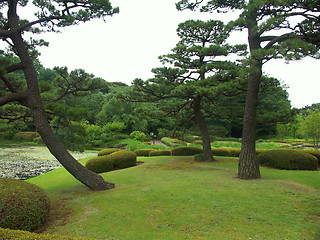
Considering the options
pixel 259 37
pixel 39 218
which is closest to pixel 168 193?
pixel 39 218

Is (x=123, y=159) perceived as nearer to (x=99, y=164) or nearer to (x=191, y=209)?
(x=99, y=164)

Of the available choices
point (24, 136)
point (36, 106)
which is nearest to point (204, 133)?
point (36, 106)

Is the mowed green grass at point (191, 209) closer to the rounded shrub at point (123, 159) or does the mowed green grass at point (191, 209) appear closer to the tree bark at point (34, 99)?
the tree bark at point (34, 99)

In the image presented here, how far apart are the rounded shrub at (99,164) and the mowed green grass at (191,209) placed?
6.48 feet

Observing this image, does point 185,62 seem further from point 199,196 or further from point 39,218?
point 39,218

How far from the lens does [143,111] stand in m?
11.9

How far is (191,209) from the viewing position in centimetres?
455

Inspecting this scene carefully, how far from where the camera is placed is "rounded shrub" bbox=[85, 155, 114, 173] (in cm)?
942

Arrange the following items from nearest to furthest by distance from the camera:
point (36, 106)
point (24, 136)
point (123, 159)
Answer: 1. point (36, 106)
2. point (123, 159)
3. point (24, 136)

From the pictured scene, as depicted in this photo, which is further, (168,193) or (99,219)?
(168,193)

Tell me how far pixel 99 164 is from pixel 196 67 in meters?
6.41

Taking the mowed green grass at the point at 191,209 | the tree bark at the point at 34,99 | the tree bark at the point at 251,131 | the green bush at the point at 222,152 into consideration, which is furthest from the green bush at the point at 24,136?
the tree bark at the point at 251,131

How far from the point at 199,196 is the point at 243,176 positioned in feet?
8.78

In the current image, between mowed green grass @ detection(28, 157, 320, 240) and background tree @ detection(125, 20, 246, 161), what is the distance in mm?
4242
